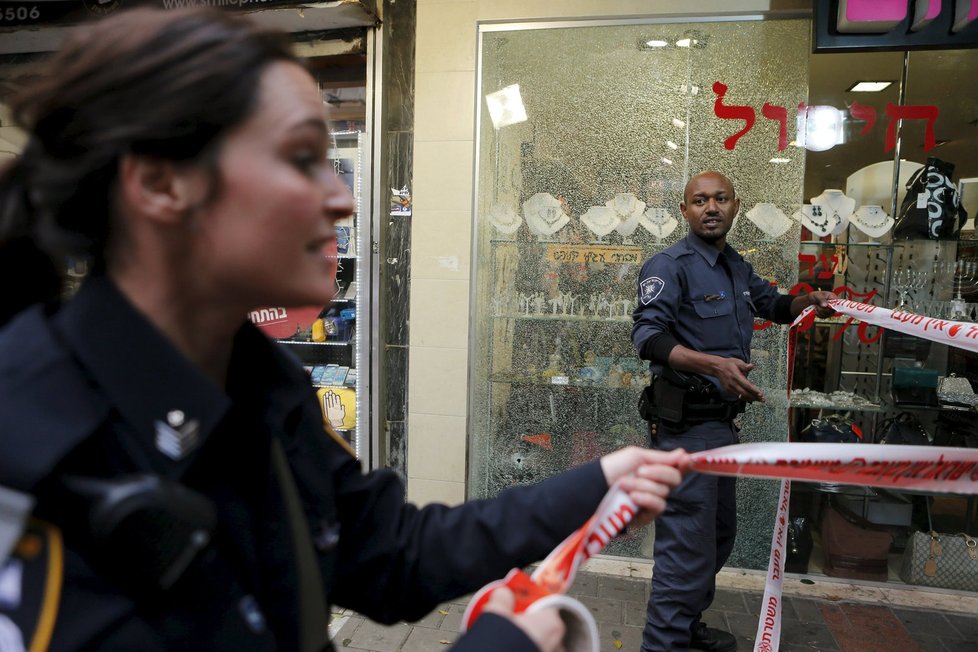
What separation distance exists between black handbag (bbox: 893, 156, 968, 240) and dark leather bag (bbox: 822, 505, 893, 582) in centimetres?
184

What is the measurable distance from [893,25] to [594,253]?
2024 mm

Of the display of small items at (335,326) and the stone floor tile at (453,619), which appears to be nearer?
the stone floor tile at (453,619)

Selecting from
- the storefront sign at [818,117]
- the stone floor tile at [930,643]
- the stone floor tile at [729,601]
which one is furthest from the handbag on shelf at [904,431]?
the storefront sign at [818,117]

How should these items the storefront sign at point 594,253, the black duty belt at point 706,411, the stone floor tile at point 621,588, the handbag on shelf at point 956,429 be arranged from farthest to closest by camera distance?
the storefront sign at point 594,253, the handbag on shelf at point 956,429, the stone floor tile at point 621,588, the black duty belt at point 706,411

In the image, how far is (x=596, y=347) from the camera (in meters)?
4.47

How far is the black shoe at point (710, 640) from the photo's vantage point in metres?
3.37

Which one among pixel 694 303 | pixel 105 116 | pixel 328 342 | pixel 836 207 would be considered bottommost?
pixel 328 342

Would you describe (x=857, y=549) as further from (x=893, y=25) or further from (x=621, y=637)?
(x=893, y=25)

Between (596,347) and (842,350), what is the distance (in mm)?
1561

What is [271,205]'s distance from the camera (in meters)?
0.96

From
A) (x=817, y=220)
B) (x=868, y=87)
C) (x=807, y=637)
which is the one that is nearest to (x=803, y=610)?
(x=807, y=637)

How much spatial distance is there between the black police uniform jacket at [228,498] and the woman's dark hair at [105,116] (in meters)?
0.11

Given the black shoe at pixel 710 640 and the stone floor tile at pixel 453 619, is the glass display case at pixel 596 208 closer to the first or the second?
the stone floor tile at pixel 453 619

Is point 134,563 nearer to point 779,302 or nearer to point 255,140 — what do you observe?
point 255,140
